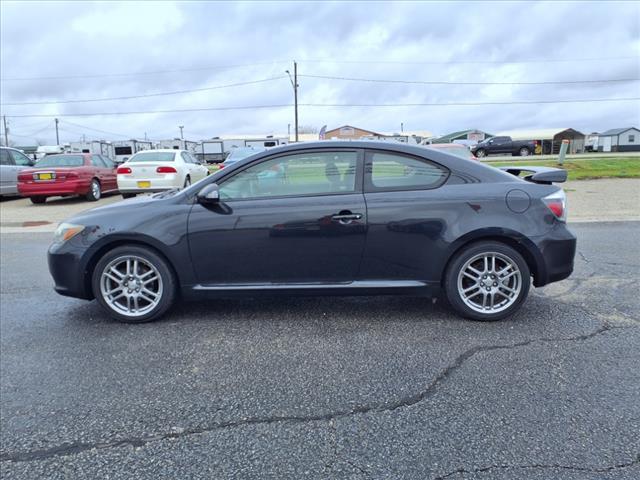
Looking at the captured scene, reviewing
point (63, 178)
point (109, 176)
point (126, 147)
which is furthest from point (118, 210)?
point (126, 147)

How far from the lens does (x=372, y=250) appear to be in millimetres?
3887

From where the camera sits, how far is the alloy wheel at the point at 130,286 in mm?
4023

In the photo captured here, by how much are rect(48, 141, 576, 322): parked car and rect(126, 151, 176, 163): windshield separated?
957cm

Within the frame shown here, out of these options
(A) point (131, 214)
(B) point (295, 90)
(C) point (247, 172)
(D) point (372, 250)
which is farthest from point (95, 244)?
(B) point (295, 90)

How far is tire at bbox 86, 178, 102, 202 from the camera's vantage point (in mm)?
13844

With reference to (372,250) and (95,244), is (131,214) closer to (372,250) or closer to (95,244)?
(95,244)

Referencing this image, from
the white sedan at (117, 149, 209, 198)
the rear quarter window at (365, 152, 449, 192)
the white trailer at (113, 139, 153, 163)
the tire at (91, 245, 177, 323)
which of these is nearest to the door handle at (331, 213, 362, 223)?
the rear quarter window at (365, 152, 449, 192)

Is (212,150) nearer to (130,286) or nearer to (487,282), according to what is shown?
(130,286)

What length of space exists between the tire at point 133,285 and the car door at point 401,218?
5.42 ft

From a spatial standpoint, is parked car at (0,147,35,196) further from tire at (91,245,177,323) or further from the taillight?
the taillight

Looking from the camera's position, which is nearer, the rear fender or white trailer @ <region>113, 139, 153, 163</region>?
the rear fender

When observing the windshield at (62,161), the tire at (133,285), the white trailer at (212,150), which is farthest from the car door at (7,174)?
the white trailer at (212,150)

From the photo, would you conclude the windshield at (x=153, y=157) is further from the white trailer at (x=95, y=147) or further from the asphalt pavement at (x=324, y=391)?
the white trailer at (x=95, y=147)

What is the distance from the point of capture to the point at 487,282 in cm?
395
